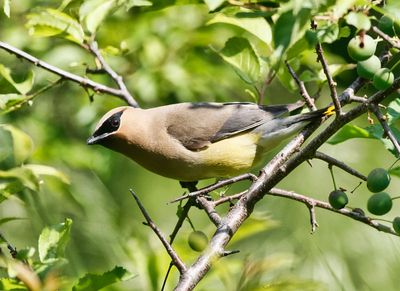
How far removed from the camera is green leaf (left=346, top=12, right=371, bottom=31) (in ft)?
5.78

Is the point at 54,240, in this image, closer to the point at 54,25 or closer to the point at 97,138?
the point at 54,25

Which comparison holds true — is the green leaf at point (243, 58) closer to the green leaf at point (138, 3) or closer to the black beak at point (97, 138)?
the green leaf at point (138, 3)

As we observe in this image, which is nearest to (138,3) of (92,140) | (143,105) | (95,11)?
(95,11)

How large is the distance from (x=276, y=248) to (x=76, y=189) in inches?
45.0

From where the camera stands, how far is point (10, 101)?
2.96m

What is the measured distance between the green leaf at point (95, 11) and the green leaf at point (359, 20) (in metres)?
1.21

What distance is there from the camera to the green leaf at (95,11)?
108 inches

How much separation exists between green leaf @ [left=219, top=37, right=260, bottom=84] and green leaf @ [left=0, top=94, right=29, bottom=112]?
839 mm

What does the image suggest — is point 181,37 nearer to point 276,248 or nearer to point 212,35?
point 212,35

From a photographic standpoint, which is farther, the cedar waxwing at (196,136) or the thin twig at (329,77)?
the cedar waxwing at (196,136)

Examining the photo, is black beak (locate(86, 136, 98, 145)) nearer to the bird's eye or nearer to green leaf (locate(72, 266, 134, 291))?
the bird's eye

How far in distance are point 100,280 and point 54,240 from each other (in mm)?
228

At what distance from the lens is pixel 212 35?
446 cm

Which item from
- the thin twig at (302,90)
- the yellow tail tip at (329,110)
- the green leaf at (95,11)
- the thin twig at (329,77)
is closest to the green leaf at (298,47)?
the thin twig at (302,90)
